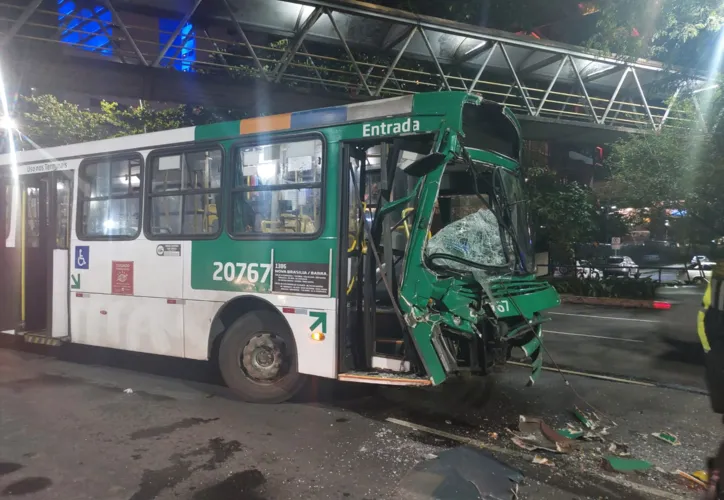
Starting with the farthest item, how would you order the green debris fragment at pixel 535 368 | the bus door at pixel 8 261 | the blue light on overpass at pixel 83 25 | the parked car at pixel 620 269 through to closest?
the parked car at pixel 620 269
the blue light on overpass at pixel 83 25
the bus door at pixel 8 261
the green debris fragment at pixel 535 368

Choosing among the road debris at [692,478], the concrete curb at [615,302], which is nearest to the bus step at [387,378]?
the road debris at [692,478]

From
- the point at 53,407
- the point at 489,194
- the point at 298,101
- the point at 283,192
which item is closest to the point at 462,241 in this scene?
the point at 489,194

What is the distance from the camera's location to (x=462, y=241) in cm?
540

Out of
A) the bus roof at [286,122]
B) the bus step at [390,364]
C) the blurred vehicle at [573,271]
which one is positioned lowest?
the bus step at [390,364]

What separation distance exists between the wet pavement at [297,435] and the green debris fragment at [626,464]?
0.09 meters

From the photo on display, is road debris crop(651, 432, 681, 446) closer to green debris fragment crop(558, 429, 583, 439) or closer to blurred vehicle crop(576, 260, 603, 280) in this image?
green debris fragment crop(558, 429, 583, 439)

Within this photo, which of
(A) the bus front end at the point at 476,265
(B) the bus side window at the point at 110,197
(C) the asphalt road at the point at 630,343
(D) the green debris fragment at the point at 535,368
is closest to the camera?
(A) the bus front end at the point at 476,265

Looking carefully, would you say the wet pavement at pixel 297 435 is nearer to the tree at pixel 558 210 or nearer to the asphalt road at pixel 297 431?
the asphalt road at pixel 297 431

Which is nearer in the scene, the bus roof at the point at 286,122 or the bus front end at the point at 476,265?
the bus front end at the point at 476,265

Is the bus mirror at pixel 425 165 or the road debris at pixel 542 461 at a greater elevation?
the bus mirror at pixel 425 165

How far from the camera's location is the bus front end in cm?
469

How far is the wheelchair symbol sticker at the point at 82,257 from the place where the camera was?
23.4ft

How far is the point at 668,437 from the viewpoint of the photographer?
16.0 feet

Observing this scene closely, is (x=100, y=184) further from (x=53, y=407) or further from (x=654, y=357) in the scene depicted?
(x=654, y=357)
